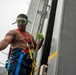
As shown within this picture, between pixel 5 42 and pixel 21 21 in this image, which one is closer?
pixel 5 42

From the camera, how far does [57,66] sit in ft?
6.87

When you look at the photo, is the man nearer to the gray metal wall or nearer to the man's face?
the man's face

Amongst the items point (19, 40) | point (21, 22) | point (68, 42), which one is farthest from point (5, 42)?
point (68, 42)

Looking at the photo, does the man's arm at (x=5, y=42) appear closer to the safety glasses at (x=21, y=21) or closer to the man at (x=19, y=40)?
the man at (x=19, y=40)

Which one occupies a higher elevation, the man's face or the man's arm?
the man's face

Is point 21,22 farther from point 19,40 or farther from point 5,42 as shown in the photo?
point 5,42

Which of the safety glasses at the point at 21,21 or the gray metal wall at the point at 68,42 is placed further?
the safety glasses at the point at 21,21

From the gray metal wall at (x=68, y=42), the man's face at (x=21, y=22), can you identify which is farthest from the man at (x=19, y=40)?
the gray metal wall at (x=68, y=42)

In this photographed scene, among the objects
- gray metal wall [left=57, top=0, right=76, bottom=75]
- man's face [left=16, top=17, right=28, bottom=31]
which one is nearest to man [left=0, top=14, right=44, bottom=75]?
man's face [left=16, top=17, right=28, bottom=31]

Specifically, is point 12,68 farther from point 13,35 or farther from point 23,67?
point 13,35

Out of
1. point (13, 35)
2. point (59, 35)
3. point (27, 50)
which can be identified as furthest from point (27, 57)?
point (59, 35)

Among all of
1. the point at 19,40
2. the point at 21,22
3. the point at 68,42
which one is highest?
the point at 21,22

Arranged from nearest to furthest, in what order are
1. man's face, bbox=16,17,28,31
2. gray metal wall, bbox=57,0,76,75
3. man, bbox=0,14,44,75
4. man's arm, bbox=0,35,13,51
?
gray metal wall, bbox=57,0,76,75
man's arm, bbox=0,35,13,51
man, bbox=0,14,44,75
man's face, bbox=16,17,28,31

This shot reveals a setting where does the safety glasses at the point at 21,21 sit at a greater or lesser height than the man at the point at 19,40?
greater
